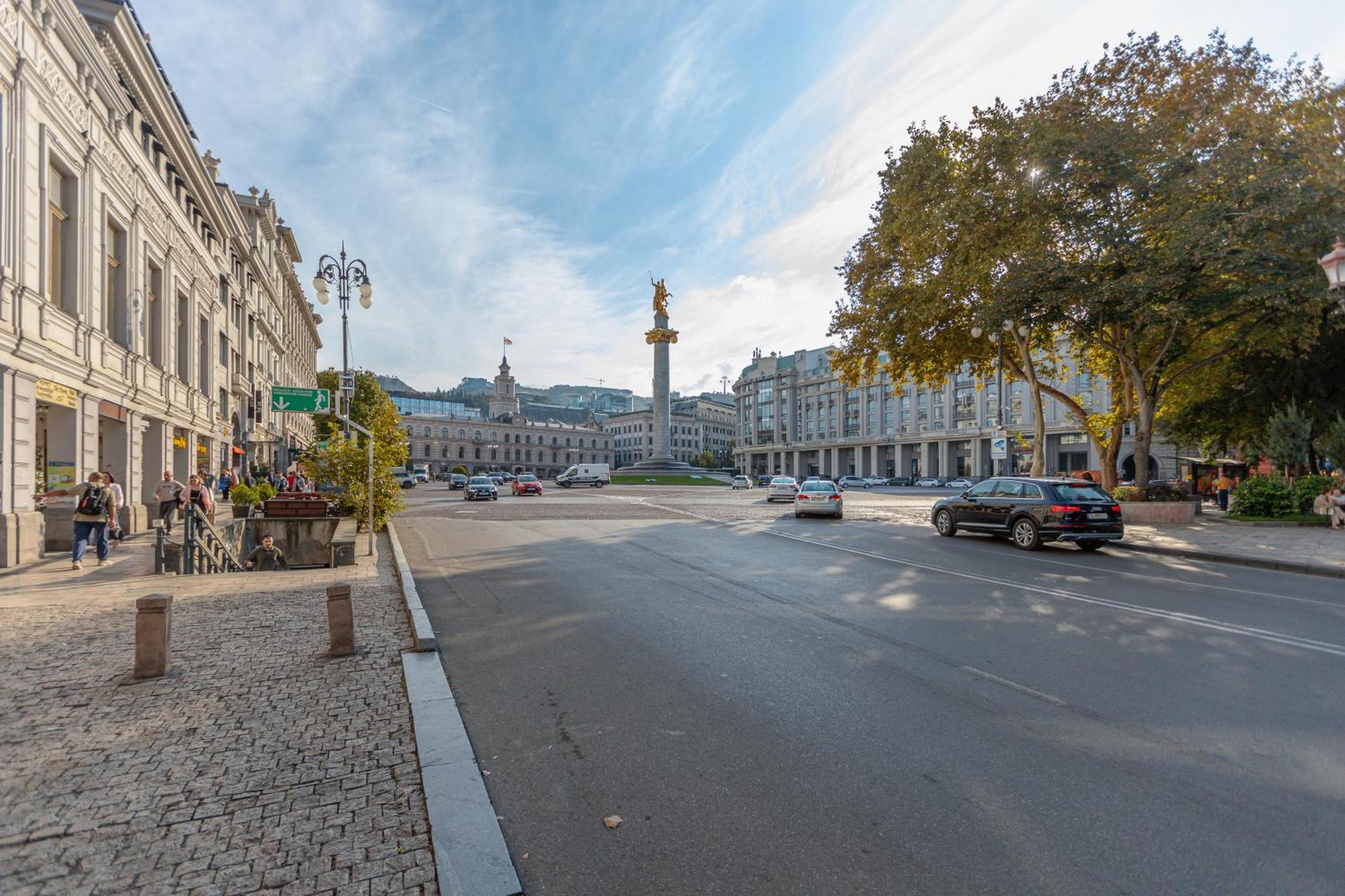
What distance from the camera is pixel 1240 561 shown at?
13.4 meters

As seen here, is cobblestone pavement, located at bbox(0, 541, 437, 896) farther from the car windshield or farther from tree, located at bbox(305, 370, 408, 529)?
the car windshield

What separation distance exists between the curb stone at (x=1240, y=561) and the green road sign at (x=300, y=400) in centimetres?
2257

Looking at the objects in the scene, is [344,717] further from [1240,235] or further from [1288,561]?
[1240,235]

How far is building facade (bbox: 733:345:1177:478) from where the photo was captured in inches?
2977

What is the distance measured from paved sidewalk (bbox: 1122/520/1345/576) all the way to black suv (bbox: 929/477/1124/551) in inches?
59.2

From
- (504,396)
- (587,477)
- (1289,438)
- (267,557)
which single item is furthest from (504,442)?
(1289,438)

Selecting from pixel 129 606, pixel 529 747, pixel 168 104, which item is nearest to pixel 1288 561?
pixel 529 747

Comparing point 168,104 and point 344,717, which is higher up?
point 168,104

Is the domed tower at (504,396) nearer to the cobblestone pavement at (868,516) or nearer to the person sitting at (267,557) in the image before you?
the cobblestone pavement at (868,516)

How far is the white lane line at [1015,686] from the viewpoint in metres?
5.07

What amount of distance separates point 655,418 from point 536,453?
78152 mm

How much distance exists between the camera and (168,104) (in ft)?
68.9

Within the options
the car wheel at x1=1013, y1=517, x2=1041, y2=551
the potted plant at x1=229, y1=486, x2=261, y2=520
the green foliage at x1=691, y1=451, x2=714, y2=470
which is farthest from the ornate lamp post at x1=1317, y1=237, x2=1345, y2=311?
the green foliage at x1=691, y1=451, x2=714, y2=470

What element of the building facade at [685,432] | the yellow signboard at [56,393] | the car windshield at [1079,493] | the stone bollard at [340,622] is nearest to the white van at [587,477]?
the yellow signboard at [56,393]
